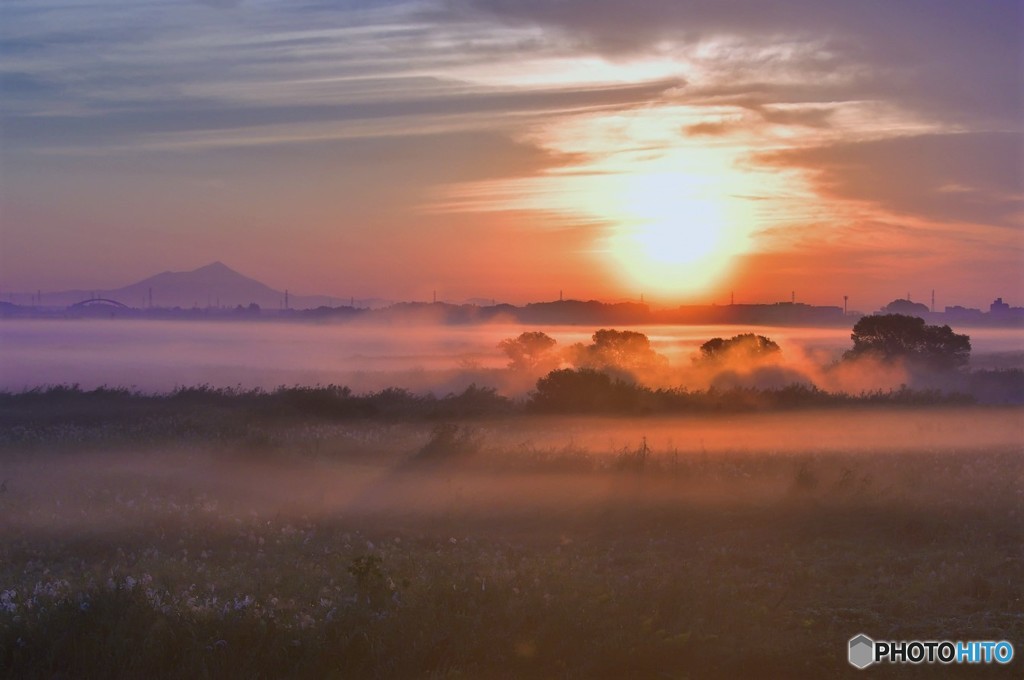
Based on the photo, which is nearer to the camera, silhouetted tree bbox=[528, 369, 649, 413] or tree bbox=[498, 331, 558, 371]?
silhouetted tree bbox=[528, 369, 649, 413]

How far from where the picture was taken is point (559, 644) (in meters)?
7.14

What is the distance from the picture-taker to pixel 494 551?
37.1ft

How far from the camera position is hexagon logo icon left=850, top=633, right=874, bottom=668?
24.0 ft

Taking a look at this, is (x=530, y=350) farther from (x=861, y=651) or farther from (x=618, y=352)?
(x=861, y=651)

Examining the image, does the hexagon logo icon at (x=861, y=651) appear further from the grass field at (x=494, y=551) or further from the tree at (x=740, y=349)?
the tree at (x=740, y=349)

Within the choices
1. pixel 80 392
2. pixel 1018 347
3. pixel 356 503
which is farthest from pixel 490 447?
pixel 1018 347

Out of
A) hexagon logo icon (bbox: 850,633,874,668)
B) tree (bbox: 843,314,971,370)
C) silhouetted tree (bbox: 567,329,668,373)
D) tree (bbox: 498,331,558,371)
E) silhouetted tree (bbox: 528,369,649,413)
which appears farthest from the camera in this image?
tree (bbox: 498,331,558,371)

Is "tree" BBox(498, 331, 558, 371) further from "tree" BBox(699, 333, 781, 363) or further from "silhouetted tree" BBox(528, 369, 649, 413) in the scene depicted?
"silhouetted tree" BBox(528, 369, 649, 413)

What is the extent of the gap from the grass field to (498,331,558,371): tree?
34.6 metres

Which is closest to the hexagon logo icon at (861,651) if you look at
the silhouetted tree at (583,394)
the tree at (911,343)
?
the silhouetted tree at (583,394)

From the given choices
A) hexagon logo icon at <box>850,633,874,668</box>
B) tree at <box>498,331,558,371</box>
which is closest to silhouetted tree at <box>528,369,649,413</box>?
hexagon logo icon at <box>850,633,874,668</box>

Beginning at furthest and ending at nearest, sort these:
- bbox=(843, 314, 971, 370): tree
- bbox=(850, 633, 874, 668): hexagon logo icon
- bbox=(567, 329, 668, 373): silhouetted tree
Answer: bbox=(567, 329, 668, 373): silhouetted tree < bbox=(843, 314, 971, 370): tree < bbox=(850, 633, 874, 668): hexagon logo icon

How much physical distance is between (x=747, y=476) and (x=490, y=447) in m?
5.22

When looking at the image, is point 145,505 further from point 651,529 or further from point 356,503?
point 651,529
